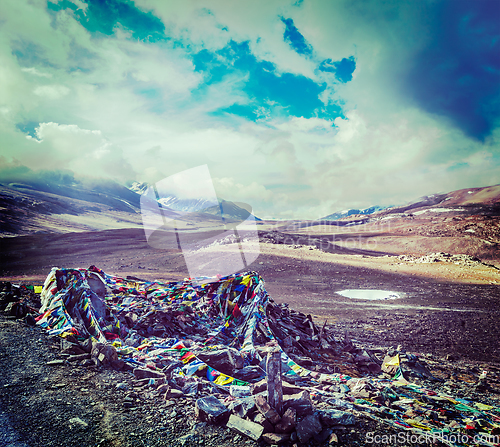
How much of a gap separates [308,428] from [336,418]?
439mm

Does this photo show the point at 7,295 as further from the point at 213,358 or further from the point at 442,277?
the point at 442,277

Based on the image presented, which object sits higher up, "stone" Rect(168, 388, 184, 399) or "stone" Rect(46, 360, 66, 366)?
"stone" Rect(168, 388, 184, 399)

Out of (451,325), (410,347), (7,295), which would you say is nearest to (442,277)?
(451,325)

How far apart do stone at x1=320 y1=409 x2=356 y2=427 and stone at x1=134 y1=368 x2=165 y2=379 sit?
2456mm

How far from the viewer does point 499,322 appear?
33.0ft

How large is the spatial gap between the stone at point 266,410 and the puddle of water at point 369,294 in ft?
40.3

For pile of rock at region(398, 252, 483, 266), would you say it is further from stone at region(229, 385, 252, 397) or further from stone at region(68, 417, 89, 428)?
stone at region(68, 417, 89, 428)

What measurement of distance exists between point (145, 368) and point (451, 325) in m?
10.4

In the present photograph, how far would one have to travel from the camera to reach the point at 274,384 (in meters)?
3.06

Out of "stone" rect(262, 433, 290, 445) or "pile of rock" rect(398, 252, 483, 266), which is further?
"pile of rock" rect(398, 252, 483, 266)

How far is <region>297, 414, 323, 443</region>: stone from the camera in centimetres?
276

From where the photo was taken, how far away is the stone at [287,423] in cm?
284

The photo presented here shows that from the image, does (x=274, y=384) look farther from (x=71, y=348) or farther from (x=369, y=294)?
(x=369, y=294)

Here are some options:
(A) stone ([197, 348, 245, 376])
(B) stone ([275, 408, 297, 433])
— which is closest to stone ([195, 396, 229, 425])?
(B) stone ([275, 408, 297, 433])
